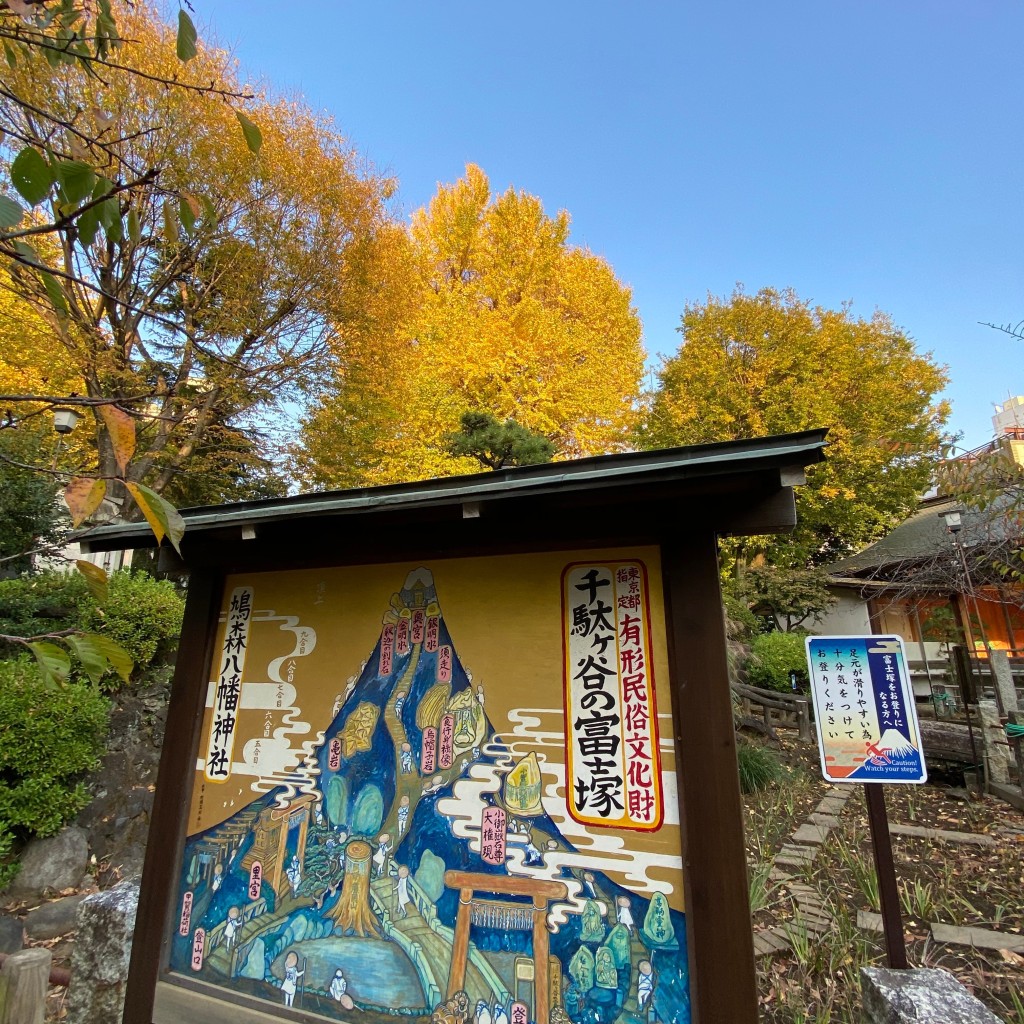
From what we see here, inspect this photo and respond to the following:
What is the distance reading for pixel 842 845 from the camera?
5207 mm

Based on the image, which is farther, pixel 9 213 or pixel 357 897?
pixel 357 897

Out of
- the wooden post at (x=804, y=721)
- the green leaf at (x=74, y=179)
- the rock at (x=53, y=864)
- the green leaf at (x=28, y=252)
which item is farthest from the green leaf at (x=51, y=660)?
the wooden post at (x=804, y=721)

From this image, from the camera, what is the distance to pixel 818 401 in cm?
1614

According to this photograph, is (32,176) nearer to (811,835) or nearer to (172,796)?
(172,796)

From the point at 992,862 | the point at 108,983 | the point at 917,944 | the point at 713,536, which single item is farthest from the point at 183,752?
the point at 992,862

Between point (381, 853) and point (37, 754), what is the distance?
13.9ft

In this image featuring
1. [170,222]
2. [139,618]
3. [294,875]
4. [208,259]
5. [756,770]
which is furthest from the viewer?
[208,259]

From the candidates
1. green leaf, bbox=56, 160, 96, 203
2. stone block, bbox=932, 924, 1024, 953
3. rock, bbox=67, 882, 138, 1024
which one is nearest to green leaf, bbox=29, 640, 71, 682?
green leaf, bbox=56, 160, 96, 203

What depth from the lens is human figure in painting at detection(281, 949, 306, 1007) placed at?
8.95 feet

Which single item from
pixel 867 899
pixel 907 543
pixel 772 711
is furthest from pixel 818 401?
pixel 867 899

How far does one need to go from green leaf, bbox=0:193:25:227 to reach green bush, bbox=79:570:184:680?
630 centimetres

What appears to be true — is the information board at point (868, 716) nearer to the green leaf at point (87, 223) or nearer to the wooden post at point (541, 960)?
the wooden post at point (541, 960)

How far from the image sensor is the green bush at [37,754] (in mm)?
4836

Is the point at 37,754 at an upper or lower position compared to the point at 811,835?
upper
